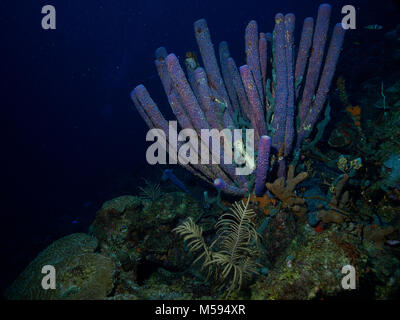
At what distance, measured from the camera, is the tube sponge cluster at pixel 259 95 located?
8.90 ft

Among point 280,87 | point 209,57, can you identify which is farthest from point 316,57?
point 209,57

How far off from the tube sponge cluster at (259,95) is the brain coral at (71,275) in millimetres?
1750

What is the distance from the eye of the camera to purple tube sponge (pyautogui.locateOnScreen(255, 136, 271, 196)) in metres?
2.28

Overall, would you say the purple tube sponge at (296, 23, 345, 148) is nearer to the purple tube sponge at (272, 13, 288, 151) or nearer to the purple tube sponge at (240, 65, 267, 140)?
the purple tube sponge at (272, 13, 288, 151)

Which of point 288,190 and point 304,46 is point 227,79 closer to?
point 304,46

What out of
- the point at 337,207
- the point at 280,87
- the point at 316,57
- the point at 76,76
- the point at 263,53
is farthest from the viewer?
the point at 76,76

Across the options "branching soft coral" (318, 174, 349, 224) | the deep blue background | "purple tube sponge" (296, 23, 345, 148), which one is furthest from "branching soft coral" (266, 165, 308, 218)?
the deep blue background

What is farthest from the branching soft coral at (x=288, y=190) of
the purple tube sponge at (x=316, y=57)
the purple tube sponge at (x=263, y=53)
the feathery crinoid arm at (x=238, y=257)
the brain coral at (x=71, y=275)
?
the brain coral at (x=71, y=275)

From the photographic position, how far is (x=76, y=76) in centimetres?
4469

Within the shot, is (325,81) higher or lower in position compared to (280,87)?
higher

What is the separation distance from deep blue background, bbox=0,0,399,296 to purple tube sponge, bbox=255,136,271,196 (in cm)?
1956

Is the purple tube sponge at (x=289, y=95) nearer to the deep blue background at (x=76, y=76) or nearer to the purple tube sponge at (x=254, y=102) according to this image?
the purple tube sponge at (x=254, y=102)

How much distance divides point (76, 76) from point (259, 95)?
174ft
